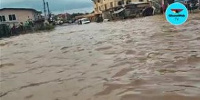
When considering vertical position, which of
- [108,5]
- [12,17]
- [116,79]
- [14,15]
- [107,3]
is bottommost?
[116,79]

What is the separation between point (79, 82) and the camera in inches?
169

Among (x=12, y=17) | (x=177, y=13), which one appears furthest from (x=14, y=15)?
(x=177, y=13)

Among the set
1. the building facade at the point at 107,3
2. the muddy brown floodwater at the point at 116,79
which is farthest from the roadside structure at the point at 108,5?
the muddy brown floodwater at the point at 116,79

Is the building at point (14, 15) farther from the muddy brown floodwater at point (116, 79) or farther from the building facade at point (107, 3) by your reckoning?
the muddy brown floodwater at point (116, 79)

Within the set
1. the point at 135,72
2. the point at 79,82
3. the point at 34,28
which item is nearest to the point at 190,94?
the point at 135,72

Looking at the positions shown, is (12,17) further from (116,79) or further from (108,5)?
(116,79)

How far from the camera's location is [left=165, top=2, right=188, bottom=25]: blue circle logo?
4192 mm

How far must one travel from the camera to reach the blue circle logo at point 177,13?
13.8ft

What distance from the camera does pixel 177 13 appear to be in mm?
4238

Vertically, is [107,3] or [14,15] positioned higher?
[107,3]

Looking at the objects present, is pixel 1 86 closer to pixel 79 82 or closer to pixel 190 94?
pixel 79 82

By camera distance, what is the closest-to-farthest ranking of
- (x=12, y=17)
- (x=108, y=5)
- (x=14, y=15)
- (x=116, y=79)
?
(x=116, y=79) < (x=12, y=17) < (x=14, y=15) < (x=108, y=5)

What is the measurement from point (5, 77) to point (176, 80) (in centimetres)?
347

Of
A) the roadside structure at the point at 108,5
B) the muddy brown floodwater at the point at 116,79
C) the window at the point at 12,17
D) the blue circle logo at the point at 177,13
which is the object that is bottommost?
the muddy brown floodwater at the point at 116,79
